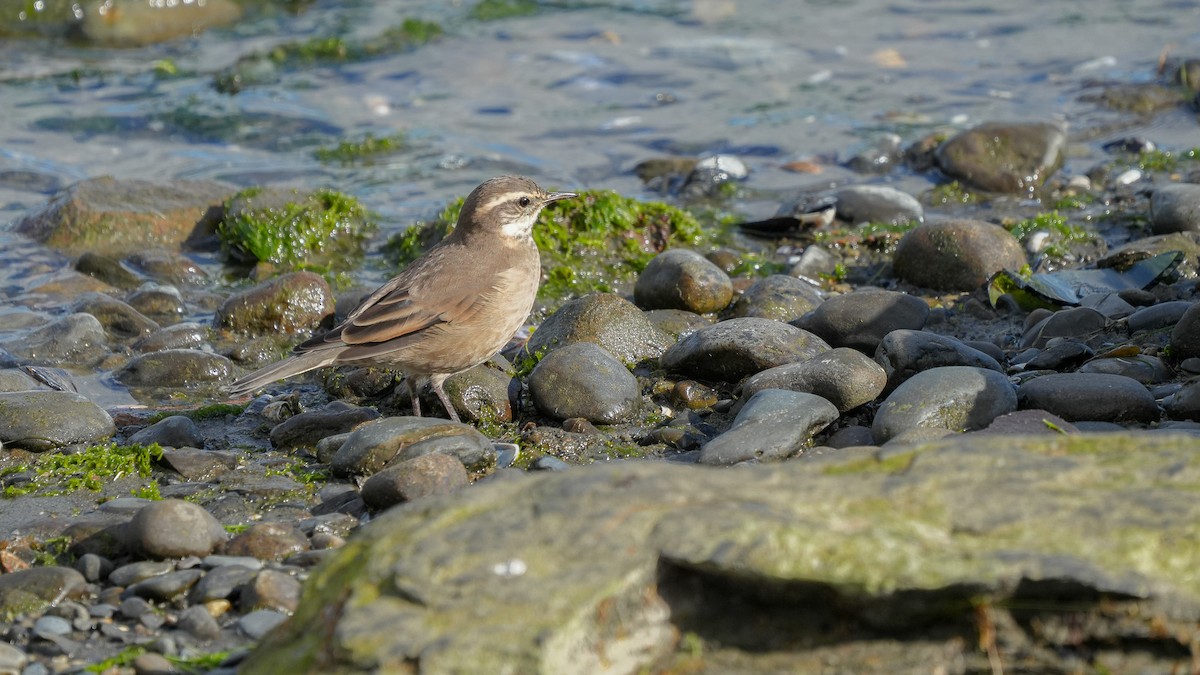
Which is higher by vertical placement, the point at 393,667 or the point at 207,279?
the point at 393,667

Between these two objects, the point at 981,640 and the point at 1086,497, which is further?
the point at 1086,497

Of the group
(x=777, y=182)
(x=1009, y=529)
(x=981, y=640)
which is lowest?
(x=777, y=182)

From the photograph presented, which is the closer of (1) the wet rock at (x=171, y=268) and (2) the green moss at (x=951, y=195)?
(1) the wet rock at (x=171, y=268)

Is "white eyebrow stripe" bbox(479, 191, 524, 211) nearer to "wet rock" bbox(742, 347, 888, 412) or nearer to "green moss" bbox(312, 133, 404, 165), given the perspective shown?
"wet rock" bbox(742, 347, 888, 412)

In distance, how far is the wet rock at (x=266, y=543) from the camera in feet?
16.9

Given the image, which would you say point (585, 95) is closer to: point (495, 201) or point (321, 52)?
point (321, 52)

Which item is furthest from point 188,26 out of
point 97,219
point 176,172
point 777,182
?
point 777,182

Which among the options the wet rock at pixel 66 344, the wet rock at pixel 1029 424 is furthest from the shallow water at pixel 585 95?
the wet rock at pixel 1029 424

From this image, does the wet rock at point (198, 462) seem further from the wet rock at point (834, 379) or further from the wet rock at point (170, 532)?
the wet rock at point (834, 379)

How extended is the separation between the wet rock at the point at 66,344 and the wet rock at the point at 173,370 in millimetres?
444

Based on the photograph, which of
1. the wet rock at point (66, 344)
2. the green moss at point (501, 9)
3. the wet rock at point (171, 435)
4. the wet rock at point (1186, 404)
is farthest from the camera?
the green moss at point (501, 9)

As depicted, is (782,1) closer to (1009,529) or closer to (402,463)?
(402,463)

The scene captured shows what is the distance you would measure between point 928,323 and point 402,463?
13.3ft

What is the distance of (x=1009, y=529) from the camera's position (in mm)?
3584
